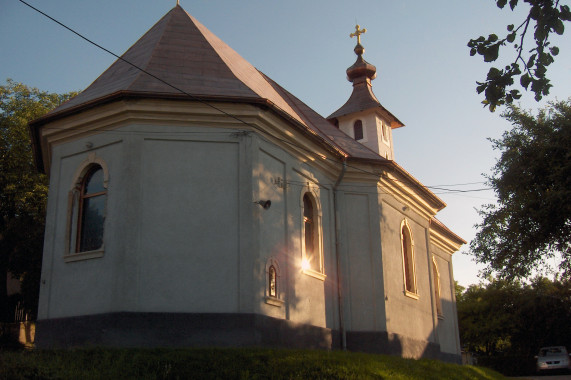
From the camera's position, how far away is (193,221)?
1324 cm

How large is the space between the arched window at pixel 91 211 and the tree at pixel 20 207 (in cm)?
980

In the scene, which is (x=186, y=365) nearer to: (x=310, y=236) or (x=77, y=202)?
(x=77, y=202)

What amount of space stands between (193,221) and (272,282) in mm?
2314

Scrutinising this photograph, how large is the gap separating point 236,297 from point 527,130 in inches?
507

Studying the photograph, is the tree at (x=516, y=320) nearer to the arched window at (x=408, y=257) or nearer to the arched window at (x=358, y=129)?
the arched window at (x=358, y=129)

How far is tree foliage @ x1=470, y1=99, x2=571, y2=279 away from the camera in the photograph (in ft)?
60.9

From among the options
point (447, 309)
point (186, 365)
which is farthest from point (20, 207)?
point (447, 309)

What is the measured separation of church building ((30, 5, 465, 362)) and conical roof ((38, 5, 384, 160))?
2.1 inches

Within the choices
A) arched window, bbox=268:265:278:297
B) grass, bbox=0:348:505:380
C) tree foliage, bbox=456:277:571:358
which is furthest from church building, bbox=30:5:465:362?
tree foliage, bbox=456:277:571:358

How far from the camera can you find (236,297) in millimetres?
12883

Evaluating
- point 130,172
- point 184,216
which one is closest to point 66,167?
point 130,172

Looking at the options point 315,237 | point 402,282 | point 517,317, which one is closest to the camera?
point 315,237

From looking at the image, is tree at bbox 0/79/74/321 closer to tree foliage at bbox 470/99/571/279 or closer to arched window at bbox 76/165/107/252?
arched window at bbox 76/165/107/252

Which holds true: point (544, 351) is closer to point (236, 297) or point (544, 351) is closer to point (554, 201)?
point (554, 201)
